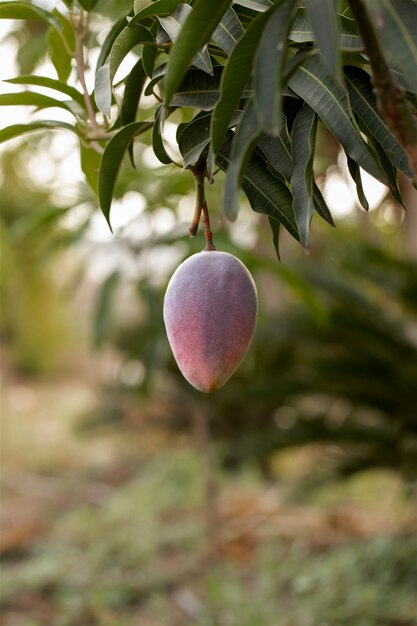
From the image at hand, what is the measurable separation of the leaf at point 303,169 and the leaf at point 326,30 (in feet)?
0.34

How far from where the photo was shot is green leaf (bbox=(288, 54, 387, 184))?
1.46 feet

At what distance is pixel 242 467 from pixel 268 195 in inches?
132

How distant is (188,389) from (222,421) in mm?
1639

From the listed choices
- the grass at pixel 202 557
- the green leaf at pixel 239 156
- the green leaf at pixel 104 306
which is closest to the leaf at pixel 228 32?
the green leaf at pixel 239 156

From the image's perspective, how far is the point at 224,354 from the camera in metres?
0.48

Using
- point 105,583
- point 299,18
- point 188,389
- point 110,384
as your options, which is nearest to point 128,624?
point 105,583

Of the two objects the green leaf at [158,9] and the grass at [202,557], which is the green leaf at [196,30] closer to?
the green leaf at [158,9]

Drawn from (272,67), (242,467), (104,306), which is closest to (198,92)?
(272,67)

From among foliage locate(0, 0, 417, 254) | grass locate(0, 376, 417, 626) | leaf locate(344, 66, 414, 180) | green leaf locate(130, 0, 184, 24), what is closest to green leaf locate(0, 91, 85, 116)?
foliage locate(0, 0, 417, 254)

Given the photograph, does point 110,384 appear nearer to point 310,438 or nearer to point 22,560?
point 22,560

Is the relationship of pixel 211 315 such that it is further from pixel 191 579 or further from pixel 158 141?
pixel 191 579

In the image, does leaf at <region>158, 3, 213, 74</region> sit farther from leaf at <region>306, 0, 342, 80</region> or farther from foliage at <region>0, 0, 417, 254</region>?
leaf at <region>306, 0, 342, 80</region>

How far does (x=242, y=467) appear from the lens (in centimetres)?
375

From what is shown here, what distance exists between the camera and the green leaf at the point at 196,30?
0.39 m
